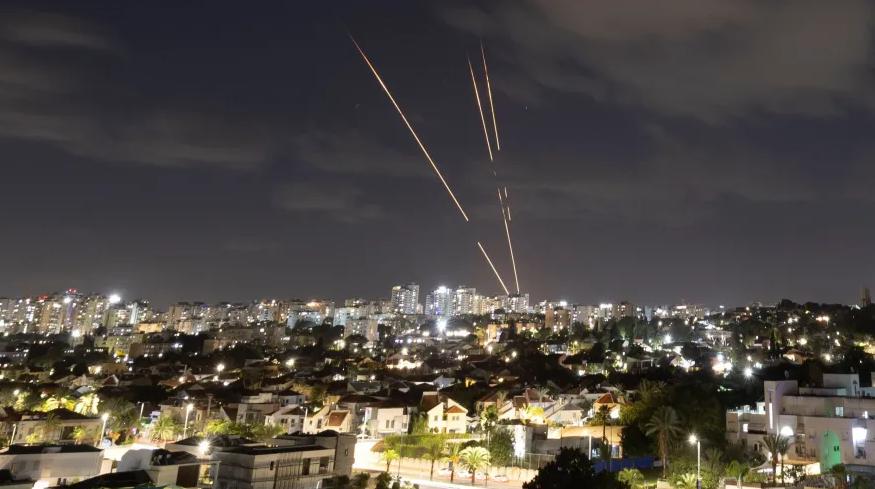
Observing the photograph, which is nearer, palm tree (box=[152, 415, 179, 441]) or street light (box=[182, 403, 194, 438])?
palm tree (box=[152, 415, 179, 441])

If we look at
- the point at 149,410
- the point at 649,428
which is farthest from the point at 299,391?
the point at 649,428

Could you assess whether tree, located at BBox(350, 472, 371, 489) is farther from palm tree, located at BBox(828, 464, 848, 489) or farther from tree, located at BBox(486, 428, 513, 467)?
palm tree, located at BBox(828, 464, 848, 489)

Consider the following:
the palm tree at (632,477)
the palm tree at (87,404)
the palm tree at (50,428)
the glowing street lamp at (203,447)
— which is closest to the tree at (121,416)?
the palm tree at (87,404)

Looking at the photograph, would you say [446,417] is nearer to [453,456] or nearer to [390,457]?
[453,456]

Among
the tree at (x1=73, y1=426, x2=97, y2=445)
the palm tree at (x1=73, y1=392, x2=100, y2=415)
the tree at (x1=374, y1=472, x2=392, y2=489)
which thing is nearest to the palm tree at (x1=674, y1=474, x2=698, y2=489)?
the tree at (x1=374, y1=472, x2=392, y2=489)

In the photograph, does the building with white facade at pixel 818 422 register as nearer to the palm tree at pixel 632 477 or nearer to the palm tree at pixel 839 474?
the palm tree at pixel 839 474

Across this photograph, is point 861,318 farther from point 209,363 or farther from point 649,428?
point 209,363

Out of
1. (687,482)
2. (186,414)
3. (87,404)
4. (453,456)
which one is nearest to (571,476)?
(687,482)
